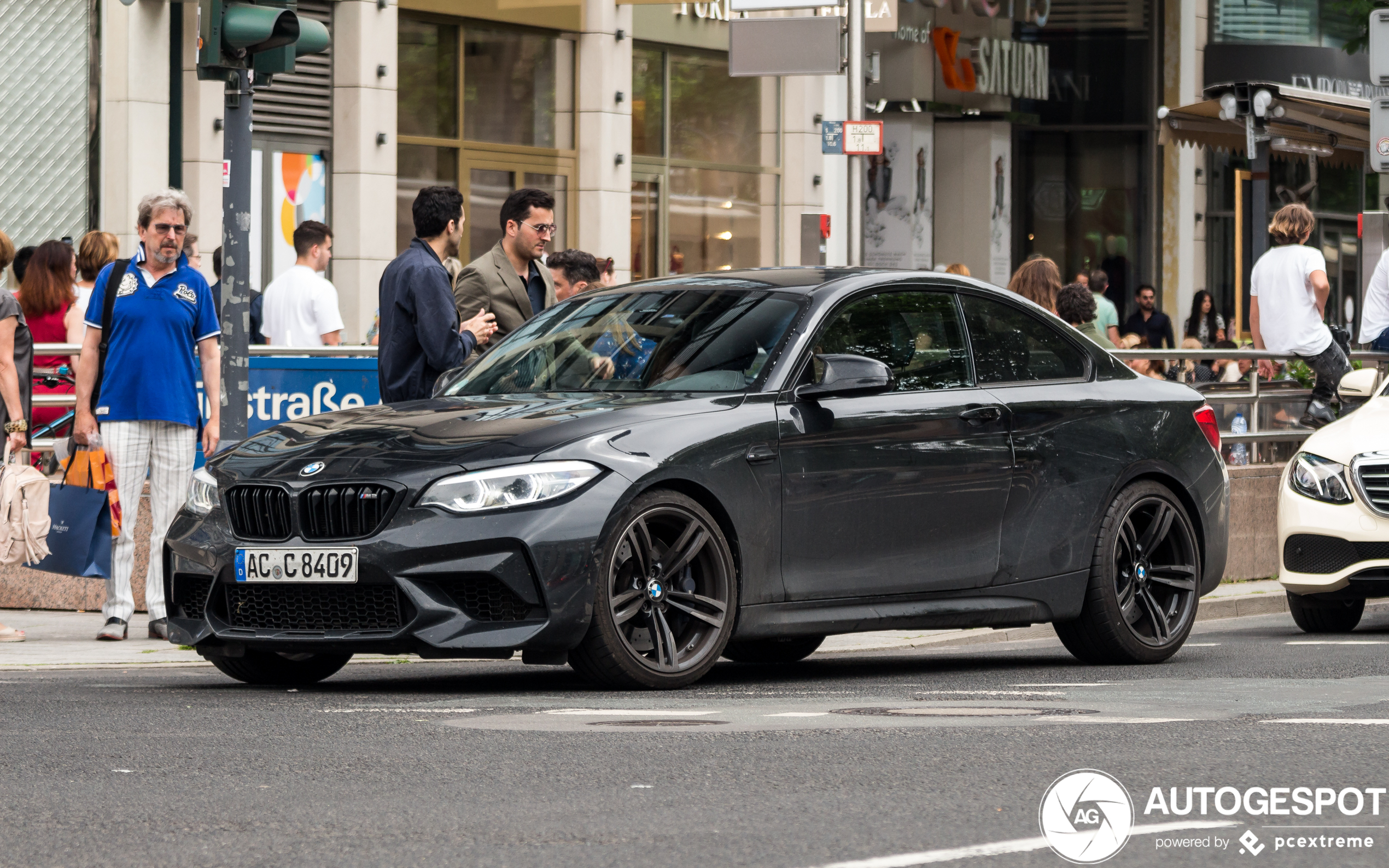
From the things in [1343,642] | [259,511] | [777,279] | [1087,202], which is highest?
[1087,202]

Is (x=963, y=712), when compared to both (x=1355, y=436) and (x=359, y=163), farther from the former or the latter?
(x=359, y=163)

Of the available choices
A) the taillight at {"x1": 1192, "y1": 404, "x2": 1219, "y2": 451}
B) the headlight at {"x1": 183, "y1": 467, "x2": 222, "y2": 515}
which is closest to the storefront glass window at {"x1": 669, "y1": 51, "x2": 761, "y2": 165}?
the taillight at {"x1": 1192, "y1": 404, "x2": 1219, "y2": 451}

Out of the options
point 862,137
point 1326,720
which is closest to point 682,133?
point 862,137

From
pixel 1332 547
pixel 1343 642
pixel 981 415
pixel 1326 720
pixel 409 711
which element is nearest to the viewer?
pixel 1326 720

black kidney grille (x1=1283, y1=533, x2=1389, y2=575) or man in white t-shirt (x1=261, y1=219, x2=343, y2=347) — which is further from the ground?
man in white t-shirt (x1=261, y1=219, x2=343, y2=347)

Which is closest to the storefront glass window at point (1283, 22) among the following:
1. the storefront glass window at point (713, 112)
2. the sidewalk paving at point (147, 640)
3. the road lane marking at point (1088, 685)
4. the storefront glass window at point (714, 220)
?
the storefront glass window at point (713, 112)

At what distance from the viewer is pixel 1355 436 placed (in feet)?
39.7

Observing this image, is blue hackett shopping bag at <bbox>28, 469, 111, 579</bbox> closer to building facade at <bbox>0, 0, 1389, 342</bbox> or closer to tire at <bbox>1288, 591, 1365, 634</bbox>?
tire at <bbox>1288, 591, 1365, 634</bbox>

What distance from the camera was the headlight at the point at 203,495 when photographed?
8609 millimetres

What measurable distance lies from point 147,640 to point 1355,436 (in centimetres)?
608

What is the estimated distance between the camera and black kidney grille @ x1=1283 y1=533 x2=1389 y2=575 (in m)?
11.8

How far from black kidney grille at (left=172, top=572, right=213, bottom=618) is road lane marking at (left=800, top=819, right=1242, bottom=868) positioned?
4.01 metres

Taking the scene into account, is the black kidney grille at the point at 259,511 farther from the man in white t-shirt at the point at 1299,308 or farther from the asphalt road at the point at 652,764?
the man in white t-shirt at the point at 1299,308

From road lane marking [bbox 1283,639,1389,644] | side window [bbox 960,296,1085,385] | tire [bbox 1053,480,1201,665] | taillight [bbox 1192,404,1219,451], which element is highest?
side window [bbox 960,296,1085,385]
